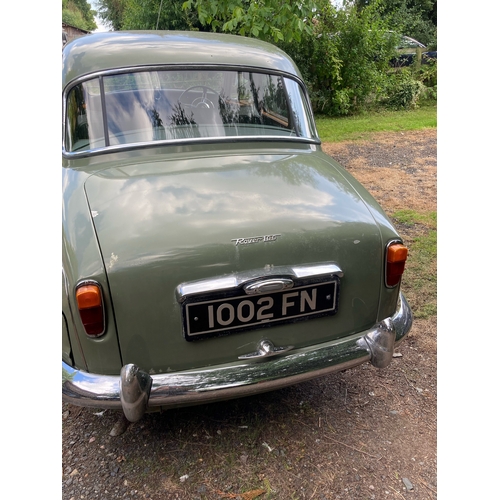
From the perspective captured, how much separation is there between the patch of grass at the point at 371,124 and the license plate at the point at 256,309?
7771 millimetres

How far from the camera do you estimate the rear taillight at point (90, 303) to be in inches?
68.7

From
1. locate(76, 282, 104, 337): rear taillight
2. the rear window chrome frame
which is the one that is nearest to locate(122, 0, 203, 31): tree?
the rear window chrome frame

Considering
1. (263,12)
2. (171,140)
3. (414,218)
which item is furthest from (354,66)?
(171,140)

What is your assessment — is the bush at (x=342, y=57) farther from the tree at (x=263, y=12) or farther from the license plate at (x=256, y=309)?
the license plate at (x=256, y=309)

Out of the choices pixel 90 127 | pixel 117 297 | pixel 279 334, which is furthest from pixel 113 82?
pixel 279 334

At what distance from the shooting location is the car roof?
9.29 feet

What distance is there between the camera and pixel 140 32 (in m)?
3.19

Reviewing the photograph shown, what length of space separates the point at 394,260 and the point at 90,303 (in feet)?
4.77

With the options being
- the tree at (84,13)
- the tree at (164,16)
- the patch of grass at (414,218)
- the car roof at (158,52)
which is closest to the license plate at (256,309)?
the car roof at (158,52)

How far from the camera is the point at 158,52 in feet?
9.52

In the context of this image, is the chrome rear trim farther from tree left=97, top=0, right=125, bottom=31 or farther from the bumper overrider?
tree left=97, top=0, right=125, bottom=31

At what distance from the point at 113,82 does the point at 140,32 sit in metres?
0.72

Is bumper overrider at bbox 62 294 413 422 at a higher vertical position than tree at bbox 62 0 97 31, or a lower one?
lower

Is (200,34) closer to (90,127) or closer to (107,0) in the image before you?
(90,127)
